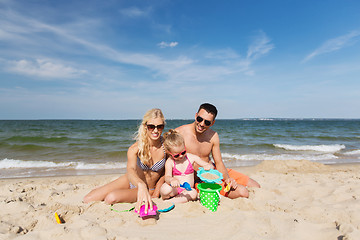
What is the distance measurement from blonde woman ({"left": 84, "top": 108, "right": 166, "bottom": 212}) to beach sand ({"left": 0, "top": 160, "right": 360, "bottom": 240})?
0.22 meters

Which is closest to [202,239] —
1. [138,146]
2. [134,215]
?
[134,215]

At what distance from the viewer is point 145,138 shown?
137 inches

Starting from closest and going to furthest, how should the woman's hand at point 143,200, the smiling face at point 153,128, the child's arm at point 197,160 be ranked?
the woman's hand at point 143,200 < the smiling face at point 153,128 < the child's arm at point 197,160

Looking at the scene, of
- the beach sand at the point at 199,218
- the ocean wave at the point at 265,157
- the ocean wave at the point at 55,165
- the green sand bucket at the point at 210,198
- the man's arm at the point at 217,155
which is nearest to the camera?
the beach sand at the point at 199,218

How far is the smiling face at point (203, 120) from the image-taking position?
3.70 meters

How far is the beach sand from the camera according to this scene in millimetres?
2506

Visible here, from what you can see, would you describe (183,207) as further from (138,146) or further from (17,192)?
(17,192)

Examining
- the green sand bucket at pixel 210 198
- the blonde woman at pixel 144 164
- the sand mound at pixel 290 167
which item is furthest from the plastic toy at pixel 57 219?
the sand mound at pixel 290 167

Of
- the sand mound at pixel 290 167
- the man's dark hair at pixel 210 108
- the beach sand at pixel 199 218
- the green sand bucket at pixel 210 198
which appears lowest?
the sand mound at pixel 290 167

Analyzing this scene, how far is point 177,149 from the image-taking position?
3.41 meters

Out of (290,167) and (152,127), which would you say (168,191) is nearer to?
(152,127)

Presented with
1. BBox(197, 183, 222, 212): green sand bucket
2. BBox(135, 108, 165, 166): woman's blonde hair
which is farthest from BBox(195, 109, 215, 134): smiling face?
BBox(197, 183, 222, 212): green sand bucket

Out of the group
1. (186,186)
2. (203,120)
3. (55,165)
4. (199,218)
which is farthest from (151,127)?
(55,165)

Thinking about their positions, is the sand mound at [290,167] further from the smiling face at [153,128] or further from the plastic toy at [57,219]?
the plastic toy at [57,219]
